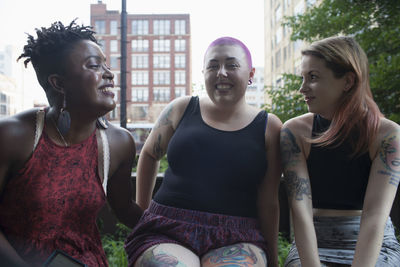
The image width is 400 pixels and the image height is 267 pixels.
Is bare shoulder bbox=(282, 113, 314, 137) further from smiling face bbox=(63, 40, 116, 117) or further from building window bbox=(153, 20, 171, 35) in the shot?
building window bbox=(153, 20, 171, 35)

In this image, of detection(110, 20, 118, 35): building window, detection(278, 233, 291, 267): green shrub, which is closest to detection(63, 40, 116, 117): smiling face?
detection(278, 233, 291, 267): green shrub

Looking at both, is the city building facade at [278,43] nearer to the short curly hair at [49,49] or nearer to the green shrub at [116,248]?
the green shrub at [116,248]

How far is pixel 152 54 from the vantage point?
6203 centimetres

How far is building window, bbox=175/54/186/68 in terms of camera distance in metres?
61.1

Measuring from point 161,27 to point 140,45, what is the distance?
468cm

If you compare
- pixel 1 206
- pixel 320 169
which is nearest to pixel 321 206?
pixel 320 169

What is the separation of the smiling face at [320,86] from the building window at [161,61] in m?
60.3

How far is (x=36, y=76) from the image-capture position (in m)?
1.90

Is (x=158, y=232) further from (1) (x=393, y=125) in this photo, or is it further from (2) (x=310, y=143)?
Result: (1) (x=393, y=125)

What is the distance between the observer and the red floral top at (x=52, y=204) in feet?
5.71

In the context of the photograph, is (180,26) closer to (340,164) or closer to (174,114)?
(174,114)

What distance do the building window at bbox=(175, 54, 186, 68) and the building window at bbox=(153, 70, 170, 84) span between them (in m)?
2.17

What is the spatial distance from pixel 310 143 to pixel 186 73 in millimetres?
59830

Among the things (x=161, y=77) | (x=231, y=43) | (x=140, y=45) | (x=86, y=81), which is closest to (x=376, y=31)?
(x=231, y=43)
